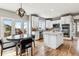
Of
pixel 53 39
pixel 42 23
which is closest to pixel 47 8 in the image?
pixel 42 23

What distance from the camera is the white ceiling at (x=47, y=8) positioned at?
76.2 inches

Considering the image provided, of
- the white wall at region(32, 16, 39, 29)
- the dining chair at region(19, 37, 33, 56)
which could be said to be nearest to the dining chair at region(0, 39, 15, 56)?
the dining chair at region(19, 37, 33, 56)

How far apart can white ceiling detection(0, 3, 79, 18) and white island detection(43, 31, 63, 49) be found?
423 millimetres

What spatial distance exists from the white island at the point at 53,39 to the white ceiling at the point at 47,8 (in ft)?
1.39

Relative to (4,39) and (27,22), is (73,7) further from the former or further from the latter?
(4,39)

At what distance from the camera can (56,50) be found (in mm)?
2037

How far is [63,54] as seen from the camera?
2004 mm

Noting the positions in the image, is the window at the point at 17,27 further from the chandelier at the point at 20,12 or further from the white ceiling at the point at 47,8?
the white ceiling at the point at 47,8

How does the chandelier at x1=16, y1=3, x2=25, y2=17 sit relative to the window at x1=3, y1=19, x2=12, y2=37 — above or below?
above

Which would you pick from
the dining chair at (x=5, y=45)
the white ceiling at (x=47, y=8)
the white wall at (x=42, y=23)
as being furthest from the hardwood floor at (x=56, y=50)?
the white ceiling at (x=47, y=8)

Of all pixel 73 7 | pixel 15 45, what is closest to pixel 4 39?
pixel 15 45

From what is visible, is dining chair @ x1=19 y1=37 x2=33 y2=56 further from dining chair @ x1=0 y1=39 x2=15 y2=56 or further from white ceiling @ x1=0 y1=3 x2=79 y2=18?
white ceiling @ x1=0 y1=3 x2=79 y2=18

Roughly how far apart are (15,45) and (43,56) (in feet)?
2.16

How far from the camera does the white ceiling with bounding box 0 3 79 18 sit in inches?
76.2
